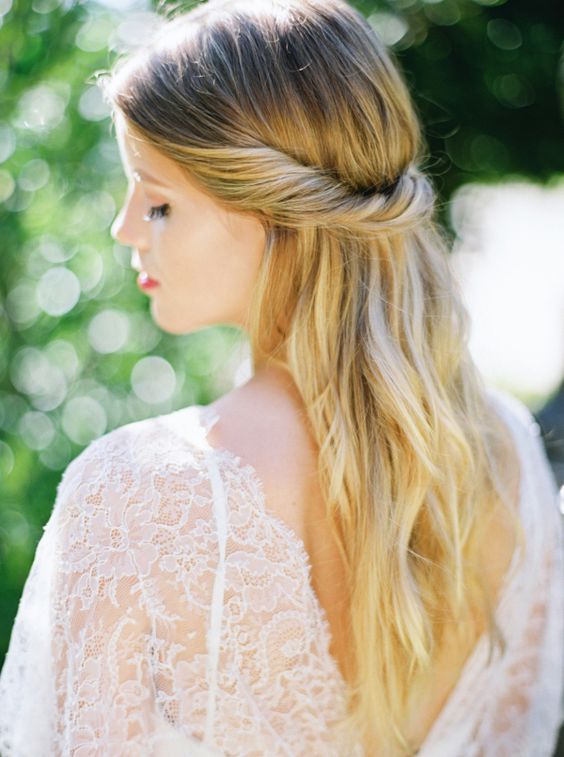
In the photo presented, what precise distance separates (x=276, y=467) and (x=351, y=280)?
345mm

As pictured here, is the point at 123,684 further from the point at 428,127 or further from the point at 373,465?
the point at 428,127

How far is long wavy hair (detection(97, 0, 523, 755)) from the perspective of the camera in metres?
1.42

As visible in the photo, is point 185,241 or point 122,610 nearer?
point 122,610

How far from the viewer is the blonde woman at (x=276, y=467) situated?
1346 mm

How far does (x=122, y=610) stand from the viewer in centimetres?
132

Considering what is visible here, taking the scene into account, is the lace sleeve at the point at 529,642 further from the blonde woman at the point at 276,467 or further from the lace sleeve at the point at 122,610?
the lace sleeve at the point at 122,610

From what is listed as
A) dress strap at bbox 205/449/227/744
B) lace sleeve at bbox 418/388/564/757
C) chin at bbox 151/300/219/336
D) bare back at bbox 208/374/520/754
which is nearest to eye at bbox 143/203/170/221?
chin at bbox 151/300/219/336

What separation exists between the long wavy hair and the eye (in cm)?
9

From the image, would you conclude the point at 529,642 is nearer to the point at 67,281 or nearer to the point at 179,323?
the point at 179,323

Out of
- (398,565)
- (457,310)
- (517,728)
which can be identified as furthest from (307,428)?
(517,728)

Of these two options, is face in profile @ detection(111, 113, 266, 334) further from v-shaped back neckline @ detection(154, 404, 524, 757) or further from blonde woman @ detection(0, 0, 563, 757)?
v-shaped back neckline @ detection(154, 404, 524, 757)

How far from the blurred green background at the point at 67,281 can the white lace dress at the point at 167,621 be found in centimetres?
62

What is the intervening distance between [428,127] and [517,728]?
6.26 ft

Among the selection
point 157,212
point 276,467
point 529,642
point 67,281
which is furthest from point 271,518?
point 67,281
